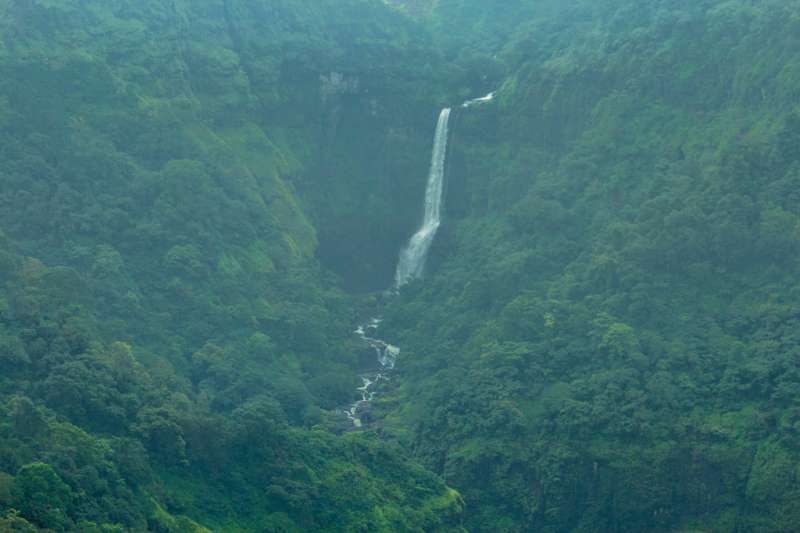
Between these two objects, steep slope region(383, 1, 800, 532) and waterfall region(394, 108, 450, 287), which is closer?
steep slope region(383, 1, 800, 532)

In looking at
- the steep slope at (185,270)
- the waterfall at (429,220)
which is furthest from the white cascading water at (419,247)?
the steep slope at (185,270)

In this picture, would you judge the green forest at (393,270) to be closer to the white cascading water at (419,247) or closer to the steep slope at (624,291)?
the steep slope at (624,291)

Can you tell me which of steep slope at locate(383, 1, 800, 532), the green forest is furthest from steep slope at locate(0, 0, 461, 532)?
steep slope at locate(383, 1, 800, 532)

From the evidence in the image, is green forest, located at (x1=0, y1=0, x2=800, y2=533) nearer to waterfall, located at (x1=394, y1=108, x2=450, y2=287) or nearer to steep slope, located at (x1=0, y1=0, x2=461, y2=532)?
steep slope, located at (x1=0, y1=0, x2=461, y2=532)

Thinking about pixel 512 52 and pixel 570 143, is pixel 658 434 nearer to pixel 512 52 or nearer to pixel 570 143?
pixel 570 143

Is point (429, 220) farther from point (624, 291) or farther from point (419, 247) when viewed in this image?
point (624, 291)

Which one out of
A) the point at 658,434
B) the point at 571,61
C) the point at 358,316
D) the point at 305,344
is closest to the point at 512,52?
the point at 571,61
